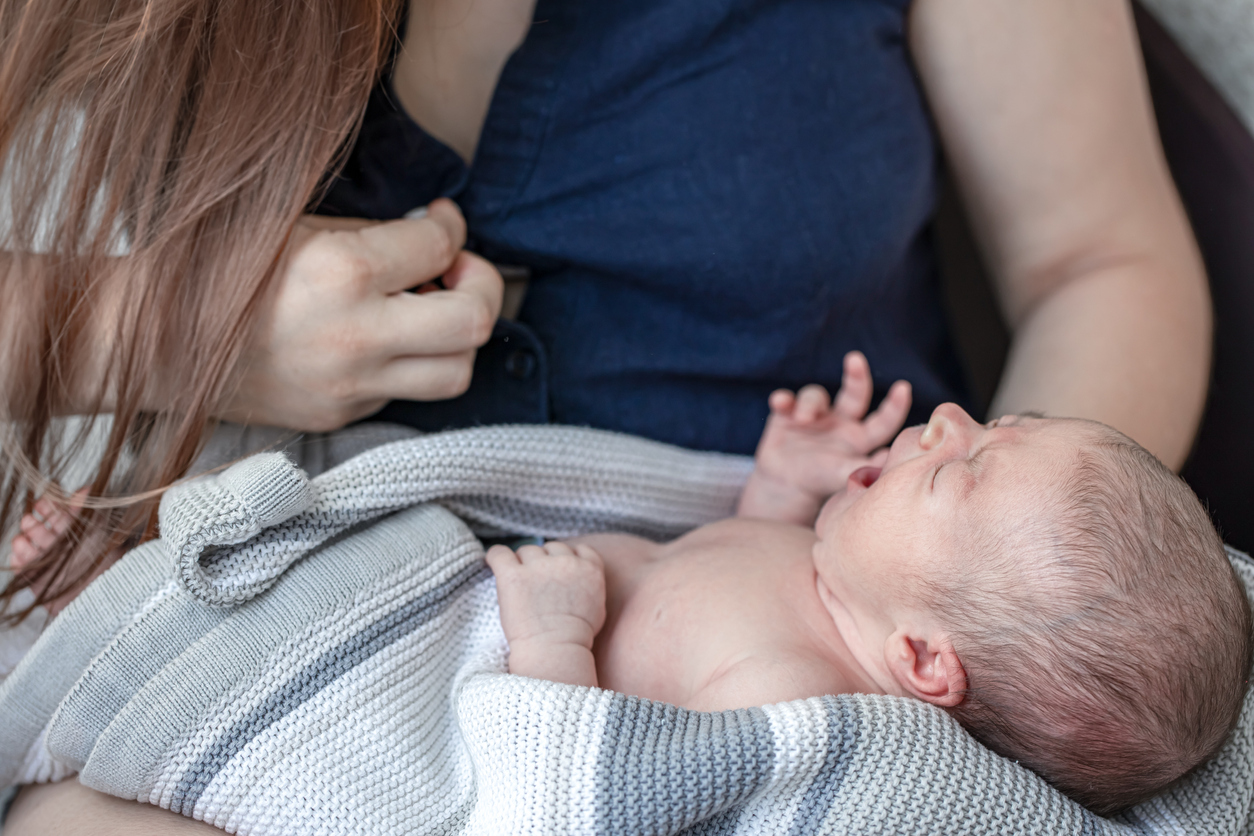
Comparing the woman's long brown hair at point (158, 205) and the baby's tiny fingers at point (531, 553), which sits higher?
the woman's long brown hair at point (158, 205)

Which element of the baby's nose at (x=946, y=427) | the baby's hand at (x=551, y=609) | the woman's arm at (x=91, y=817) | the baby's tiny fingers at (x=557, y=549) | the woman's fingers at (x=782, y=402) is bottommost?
the woman's arm at (x=91, y=817)

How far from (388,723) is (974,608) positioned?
48cm

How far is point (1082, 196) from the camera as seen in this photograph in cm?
99

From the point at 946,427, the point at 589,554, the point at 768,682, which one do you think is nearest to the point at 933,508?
the point at 946,427

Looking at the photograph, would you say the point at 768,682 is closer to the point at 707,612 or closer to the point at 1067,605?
the point at 707,612

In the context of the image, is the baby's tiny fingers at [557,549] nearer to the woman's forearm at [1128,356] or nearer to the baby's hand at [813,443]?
the baby's hand at [813,443]

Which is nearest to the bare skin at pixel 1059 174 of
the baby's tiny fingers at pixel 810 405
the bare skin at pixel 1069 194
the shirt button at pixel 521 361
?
the bare skin at pixel 1069 194

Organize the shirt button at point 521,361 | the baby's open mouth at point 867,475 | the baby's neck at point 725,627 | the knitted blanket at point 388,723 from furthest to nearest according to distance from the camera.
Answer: the shirt button at point 521,361
the baby's open mouth at point 867,475
the baby's neck at point 725,627
the knitted blanket at point 388,723

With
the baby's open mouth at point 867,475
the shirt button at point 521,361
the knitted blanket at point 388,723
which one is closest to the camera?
the knitted blanket at point 388,723

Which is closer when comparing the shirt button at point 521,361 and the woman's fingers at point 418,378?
the woman's fingers at point 418,378

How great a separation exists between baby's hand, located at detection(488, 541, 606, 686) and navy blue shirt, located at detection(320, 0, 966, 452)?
8.9 inches

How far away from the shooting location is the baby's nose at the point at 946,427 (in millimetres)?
750

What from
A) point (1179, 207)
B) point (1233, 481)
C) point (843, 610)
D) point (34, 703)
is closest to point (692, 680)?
point (843, 610)

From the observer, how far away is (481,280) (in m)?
0.85
